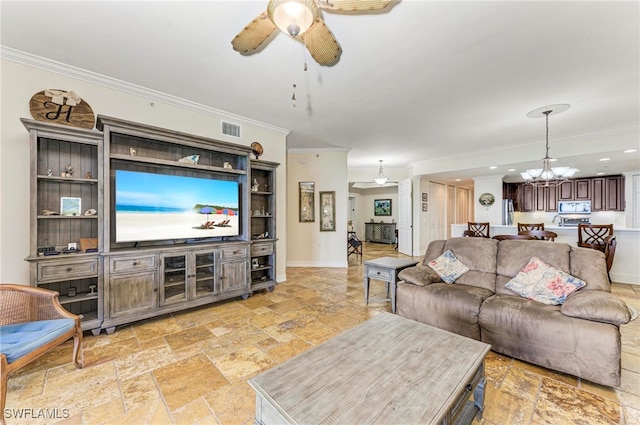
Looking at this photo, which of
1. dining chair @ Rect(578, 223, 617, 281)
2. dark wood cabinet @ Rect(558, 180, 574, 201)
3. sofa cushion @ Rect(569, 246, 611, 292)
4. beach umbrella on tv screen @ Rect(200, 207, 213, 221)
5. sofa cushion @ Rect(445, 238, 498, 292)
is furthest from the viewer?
dark wood cabinet @ Rect(558, 180, 574, 201)

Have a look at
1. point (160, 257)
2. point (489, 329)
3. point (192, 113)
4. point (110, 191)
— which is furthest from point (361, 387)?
point (192, 113)

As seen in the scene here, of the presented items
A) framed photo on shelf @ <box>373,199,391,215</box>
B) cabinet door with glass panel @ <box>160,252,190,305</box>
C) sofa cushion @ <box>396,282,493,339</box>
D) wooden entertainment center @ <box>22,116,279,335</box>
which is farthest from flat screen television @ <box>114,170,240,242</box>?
framed photo on shelf @ <box>373,199,391,215</box>

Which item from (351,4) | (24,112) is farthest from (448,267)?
(24,112)

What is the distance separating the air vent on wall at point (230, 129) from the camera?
414 cm

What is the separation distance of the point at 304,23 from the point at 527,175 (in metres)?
5.29

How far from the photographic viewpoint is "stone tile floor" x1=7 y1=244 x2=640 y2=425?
1.71 m

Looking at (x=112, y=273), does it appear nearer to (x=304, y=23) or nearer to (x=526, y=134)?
(x=304, y=23)

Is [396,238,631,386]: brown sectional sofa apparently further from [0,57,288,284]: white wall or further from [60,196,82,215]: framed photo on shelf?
[0,57,288,284]: white wall

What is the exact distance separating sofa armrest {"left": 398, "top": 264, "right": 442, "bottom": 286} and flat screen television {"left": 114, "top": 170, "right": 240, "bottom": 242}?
240 centimetres

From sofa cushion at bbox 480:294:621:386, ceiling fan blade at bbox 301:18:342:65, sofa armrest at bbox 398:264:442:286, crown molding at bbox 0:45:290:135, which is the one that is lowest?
sofa cushion at bbox 480:294:621:386

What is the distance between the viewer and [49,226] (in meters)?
2.78

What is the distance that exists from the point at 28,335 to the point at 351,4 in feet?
9.91

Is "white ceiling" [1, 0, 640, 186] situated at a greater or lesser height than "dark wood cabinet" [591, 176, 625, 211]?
greater

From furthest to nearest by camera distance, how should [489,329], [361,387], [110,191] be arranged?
1. [110,191]
2. [489,329]
3. [361,387]
